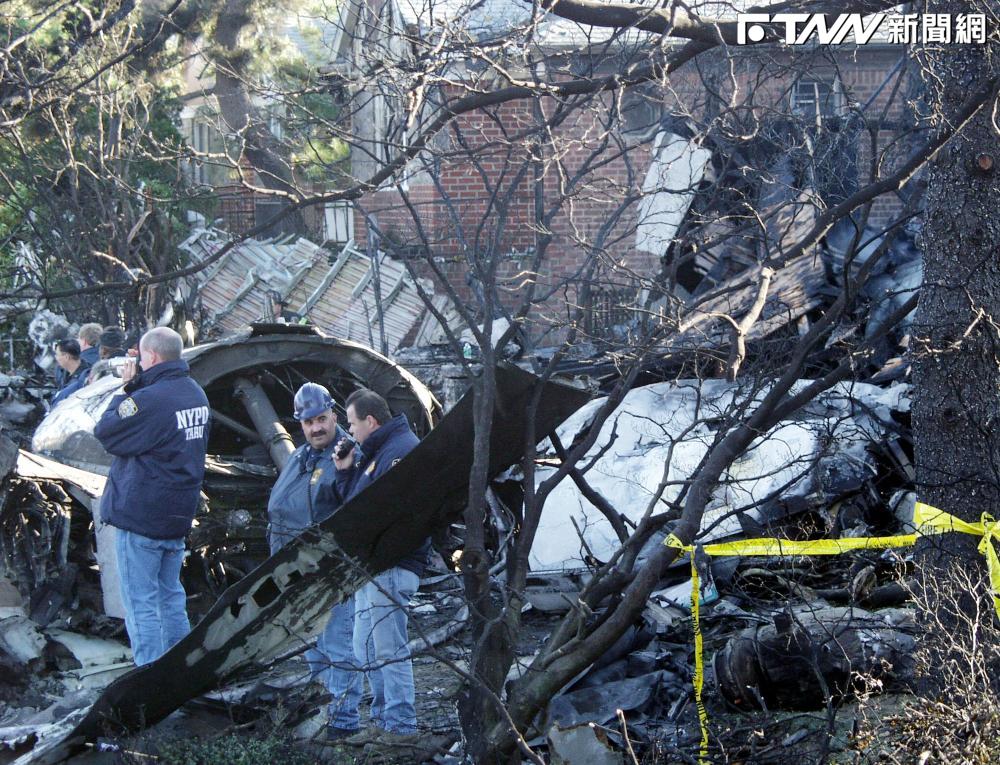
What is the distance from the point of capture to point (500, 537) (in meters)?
8.31

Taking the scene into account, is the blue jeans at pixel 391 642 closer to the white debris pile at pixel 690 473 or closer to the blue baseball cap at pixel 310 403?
the blue baseball cap at pixel 310 403

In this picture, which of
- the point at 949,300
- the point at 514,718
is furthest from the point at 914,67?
the point at 514,718

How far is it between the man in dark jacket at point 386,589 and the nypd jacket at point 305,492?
17 cm

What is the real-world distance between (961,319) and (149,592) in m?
4.33

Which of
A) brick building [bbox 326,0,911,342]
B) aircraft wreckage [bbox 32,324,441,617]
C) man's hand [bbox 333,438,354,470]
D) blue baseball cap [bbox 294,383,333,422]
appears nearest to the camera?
brick building [bbox 326,0,911,342]

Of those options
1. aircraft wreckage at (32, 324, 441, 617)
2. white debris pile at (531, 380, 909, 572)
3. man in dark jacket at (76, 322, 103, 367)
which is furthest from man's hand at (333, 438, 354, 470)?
man in dark jacket at (76, 322, 103, 367)

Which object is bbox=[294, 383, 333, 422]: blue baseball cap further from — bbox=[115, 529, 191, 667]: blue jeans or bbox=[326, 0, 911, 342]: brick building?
bbox=[115, 529, 191, 667]: blue jeans

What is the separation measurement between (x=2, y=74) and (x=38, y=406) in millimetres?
7540

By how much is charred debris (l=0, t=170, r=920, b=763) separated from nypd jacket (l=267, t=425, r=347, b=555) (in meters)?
0.68

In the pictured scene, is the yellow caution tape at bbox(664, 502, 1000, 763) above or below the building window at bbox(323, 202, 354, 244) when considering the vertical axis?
below

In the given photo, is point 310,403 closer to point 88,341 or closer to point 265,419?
point 265,419

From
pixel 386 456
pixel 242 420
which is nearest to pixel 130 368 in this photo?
pixel 242 420

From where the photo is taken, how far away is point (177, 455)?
21.2 feet

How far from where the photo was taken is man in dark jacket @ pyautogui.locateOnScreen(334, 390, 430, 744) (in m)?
5.51
